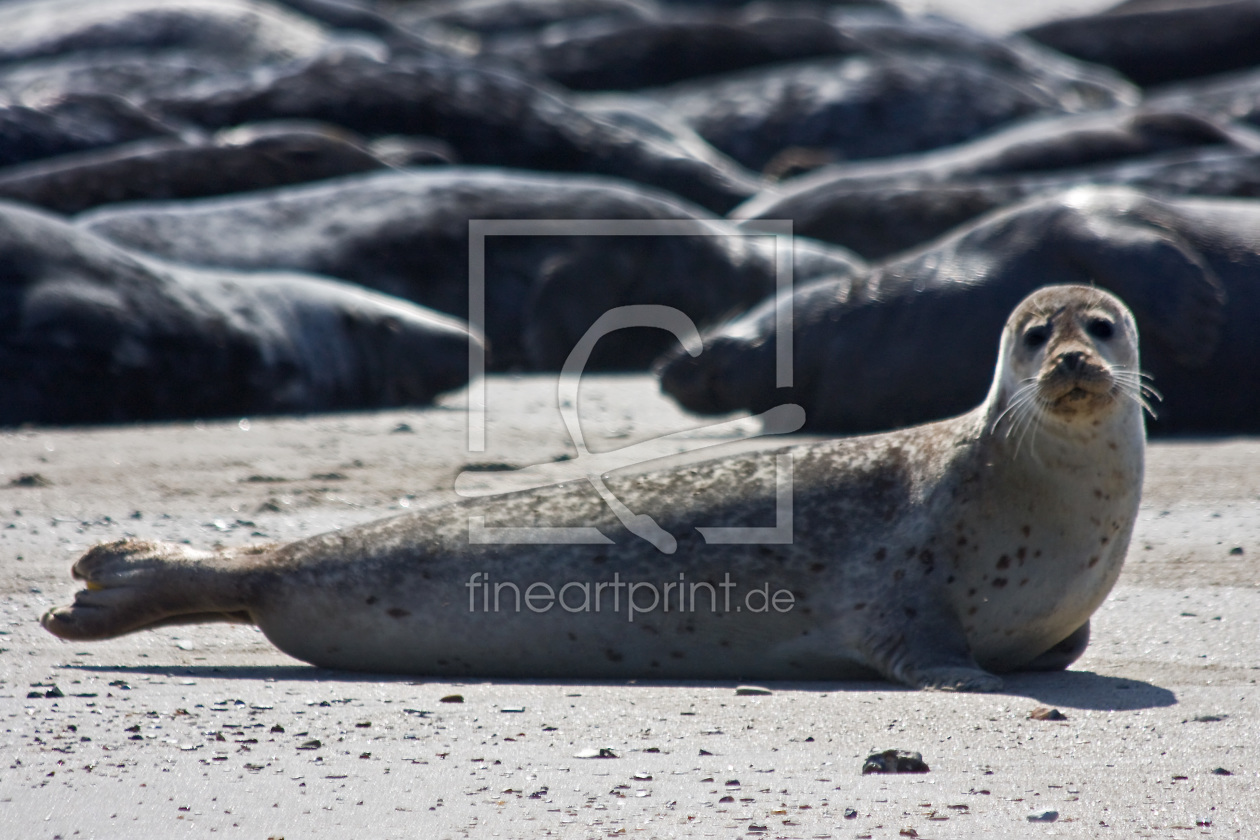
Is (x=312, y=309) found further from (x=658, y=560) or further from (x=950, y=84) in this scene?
(x=950, y=84)

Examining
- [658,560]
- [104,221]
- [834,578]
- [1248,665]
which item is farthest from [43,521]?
[104,221]

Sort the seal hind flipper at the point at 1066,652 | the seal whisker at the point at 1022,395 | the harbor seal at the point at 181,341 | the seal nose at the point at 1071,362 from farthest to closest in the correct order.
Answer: the harbor seal at the point at 181,341
the seal hind flipper at the point at 1066,652
the seal whisker at the point at 1022,395
the seal nose at the point at 1071,362

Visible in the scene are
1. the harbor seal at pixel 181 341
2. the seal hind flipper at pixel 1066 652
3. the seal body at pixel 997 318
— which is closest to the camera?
the seal hind flipper at pixel 1066 652

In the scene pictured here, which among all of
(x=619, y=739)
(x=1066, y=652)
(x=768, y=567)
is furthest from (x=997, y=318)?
(x=619, y=739)

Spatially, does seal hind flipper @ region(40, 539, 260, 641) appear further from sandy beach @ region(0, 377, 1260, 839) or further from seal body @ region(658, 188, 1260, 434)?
seal body @ region(658, 188, 1260, 434)

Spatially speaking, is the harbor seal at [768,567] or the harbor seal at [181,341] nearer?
the harbor seal at [768,567]

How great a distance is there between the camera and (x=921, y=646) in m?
3.04

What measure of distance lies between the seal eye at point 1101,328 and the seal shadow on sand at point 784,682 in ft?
2.18

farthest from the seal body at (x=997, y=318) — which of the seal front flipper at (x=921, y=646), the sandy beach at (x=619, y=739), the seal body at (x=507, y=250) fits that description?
the seal front flipper at (x=921, y=646)

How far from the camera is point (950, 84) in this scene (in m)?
15.4

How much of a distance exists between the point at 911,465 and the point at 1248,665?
0.75 metres

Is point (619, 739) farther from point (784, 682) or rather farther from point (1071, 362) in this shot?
point (1071, 362)

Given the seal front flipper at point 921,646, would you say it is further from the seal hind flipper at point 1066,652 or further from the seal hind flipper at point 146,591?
the seal hind flipper at point 146,591

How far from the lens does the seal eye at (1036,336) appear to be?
9.95 ft
